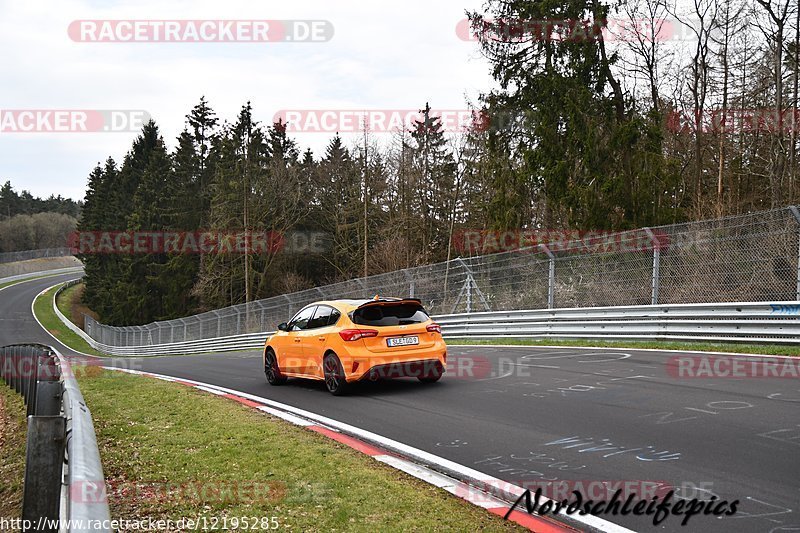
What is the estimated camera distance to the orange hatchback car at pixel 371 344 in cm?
1044

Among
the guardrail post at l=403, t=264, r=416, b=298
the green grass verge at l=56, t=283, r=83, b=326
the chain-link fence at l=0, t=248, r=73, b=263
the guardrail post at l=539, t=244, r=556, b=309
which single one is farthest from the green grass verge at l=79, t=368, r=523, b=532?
the chain-link fence at l=0, t=248, r=73, b=263

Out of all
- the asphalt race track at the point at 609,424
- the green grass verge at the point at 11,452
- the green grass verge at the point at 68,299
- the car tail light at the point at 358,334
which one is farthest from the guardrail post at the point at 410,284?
the green grass verge at the point at 68,299

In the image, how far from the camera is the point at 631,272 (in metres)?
16.0

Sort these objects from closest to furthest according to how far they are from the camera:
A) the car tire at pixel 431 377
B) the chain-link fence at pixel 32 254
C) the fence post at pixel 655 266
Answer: the car tire at pixel 431 377
the fence post at pixel 655 266
the chain-link fence at pixel 32 254

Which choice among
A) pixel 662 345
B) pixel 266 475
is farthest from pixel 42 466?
pixel 662 345

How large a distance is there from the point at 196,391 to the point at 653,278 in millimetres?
9889

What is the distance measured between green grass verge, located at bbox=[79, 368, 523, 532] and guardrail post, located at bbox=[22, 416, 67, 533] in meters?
Result: 1.01

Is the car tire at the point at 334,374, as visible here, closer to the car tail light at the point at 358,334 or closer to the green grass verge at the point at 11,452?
the car tail light at the point at 358,334

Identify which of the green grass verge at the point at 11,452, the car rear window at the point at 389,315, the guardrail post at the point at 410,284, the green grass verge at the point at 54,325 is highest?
the guardrail post at the point at 410,284

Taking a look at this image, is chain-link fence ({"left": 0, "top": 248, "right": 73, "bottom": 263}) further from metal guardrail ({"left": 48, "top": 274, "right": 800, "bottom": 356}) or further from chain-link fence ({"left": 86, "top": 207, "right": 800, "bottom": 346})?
metal guardrail ({"left": 48, "top": 274, "right": 800, "bottom": 356})

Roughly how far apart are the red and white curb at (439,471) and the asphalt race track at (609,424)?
6.5 inches

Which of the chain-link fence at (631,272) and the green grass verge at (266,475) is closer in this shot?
the green grass verge at (266,475)

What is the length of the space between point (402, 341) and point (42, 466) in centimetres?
712

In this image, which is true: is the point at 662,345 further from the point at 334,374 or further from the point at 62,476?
the point at 62,476
